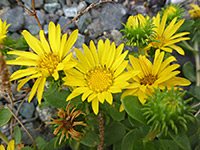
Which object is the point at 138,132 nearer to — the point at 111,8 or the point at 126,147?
the point at 126,147

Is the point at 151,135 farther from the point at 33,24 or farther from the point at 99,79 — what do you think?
the point at 33,24

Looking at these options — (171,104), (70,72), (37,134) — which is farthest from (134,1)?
(37,134)

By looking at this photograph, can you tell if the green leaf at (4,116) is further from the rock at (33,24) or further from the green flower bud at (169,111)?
the rock at (33,24)

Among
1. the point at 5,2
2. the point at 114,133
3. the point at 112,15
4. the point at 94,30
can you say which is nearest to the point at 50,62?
the point at 114,133

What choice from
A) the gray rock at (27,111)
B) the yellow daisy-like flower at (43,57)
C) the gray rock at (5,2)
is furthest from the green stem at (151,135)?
the gray rock at (5,2)

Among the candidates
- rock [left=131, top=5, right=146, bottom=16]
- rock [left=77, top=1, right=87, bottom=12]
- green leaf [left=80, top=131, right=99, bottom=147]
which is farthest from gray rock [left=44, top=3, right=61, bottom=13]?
green leaf [left=80, top=131, right=99, bottom=147]

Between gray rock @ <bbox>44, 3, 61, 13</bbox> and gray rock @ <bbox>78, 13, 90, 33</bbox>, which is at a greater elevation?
gray rock @ <bbox>44, 3, 61, 13</bbox>

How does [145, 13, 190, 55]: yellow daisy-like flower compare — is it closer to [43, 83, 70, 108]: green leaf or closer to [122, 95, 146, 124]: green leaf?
[122, 95, 146, 124]: green leaf
